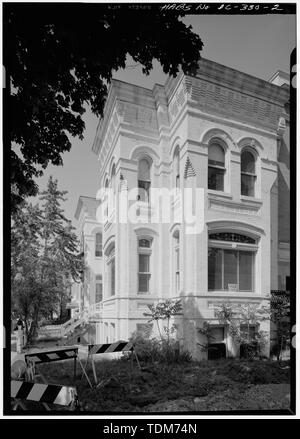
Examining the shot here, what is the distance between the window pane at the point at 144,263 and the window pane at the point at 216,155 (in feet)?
6.07

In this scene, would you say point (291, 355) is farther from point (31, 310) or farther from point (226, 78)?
point (226, 78)

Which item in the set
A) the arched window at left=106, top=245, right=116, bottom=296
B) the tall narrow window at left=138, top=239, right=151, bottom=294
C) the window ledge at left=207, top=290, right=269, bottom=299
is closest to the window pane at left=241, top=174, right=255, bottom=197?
the window ledge at left=207, top=290, right=269, bottom=299

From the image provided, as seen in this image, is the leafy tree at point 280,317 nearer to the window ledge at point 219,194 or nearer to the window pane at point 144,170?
the window ledge at point 219,194

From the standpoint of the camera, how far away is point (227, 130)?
16.3 ft

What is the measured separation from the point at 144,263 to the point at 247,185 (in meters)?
2.07

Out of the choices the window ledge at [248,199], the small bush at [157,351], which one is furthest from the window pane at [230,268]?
the small bush at [157,351]

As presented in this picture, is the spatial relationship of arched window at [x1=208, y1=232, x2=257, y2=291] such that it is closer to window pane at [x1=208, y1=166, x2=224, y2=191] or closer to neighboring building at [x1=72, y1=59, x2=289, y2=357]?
neighboring building at [x1=72, y1=59, x2=289, y2=357]

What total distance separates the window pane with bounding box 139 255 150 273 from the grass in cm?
99

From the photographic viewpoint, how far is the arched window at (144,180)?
391cm

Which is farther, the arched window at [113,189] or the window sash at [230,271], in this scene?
the window sash at [230,271]

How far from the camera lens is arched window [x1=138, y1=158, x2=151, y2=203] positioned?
3912 mm

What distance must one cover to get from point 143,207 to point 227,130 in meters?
1.95

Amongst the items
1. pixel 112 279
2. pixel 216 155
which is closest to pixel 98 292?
pixel 112 279
